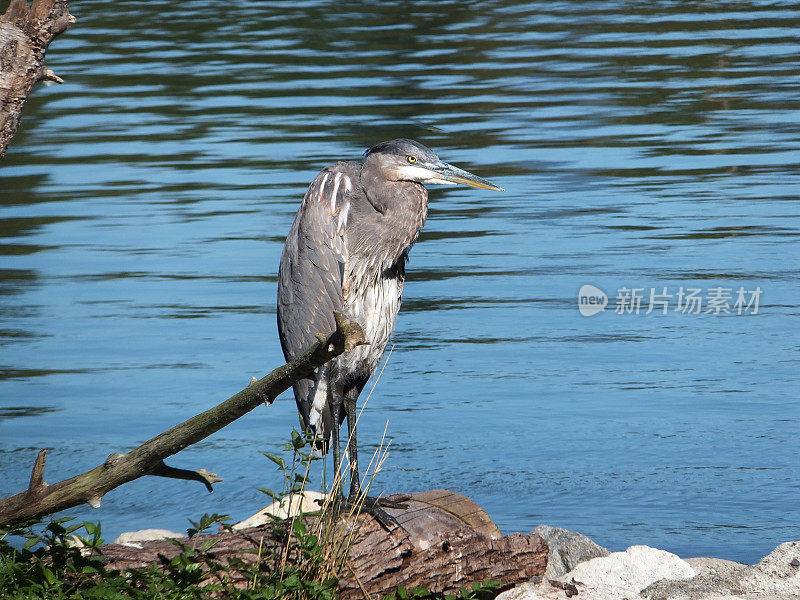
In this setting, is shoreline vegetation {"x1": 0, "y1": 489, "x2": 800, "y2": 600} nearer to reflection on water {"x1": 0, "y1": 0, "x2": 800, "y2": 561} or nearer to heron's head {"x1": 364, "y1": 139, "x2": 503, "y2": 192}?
reflection on water {"x1": 0, "y1": 0, "x2": 800, "y2": 561}

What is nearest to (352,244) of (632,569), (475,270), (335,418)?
(335,418)

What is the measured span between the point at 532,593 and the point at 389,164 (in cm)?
191

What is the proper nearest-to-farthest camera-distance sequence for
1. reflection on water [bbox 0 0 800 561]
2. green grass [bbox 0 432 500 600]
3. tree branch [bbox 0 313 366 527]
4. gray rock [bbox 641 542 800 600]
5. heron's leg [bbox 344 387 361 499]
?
tree branch [bbox 0 313 366 527] < green grass [bbox 0 432 500 600] < gray rock [bbox 641 542 800 600] < heron's leg [bbox 344 387 361 499] < reflection on water [bbox 0 0 800 561]

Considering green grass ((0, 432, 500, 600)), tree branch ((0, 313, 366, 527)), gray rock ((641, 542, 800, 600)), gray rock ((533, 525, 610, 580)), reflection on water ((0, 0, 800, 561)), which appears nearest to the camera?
tree branch ((0, 313, 366, 527))

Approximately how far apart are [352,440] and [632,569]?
131 centimetres

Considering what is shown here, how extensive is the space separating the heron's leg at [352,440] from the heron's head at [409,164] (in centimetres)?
99

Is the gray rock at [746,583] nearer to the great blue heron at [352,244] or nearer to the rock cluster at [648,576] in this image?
the rock cluster at [648,576]

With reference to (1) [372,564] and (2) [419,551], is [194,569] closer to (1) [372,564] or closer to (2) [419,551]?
(1) [372,564]

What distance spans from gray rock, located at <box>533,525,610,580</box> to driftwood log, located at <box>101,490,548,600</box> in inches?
9.7

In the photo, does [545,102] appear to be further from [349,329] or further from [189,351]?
[349,329]

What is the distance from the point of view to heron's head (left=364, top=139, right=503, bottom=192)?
569 centimetres

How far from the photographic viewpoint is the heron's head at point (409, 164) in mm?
5688

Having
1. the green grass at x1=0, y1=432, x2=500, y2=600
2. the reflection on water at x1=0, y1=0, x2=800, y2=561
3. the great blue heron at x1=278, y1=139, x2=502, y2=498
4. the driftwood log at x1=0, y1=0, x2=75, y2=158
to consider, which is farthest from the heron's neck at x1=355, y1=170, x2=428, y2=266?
the driftwood log at x1=0, y1=0, x2=75, y2=158

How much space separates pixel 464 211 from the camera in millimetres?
12969
